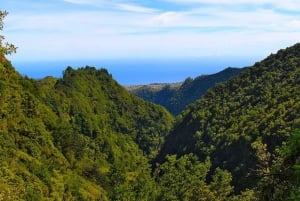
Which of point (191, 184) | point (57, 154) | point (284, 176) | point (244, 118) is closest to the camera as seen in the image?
point (284, 176)

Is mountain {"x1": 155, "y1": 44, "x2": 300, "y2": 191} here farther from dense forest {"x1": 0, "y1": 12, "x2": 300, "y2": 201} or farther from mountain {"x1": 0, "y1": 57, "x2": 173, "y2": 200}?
mountain {"x1": 0, "y1": 57, "x2": 173, "y2": 200}

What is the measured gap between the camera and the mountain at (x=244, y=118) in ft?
280

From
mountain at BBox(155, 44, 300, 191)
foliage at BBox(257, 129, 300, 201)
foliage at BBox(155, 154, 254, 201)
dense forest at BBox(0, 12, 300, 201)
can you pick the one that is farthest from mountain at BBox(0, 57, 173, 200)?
foliage at BBox(257, 129, 300, 201)

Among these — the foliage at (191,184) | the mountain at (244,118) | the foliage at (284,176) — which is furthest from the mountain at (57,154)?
the foliage at (284,176)

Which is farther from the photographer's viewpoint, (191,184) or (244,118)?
(244,118)

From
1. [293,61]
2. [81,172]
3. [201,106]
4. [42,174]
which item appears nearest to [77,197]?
[42,174]

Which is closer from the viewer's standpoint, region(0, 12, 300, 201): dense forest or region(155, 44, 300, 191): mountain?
region(0, 12, 300, 201): dense forest

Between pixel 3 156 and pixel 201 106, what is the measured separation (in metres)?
60.3

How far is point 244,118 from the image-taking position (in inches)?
4151

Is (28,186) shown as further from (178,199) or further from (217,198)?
(217,198)

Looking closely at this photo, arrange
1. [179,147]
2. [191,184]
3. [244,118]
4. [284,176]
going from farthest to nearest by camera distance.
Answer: [179,147], [244,118], [191,184], [284,176]

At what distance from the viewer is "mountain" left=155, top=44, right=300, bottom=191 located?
85375mm

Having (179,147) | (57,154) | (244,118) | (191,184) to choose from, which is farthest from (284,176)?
(179,147)

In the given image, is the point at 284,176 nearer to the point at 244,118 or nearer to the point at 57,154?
the point at 244,118
